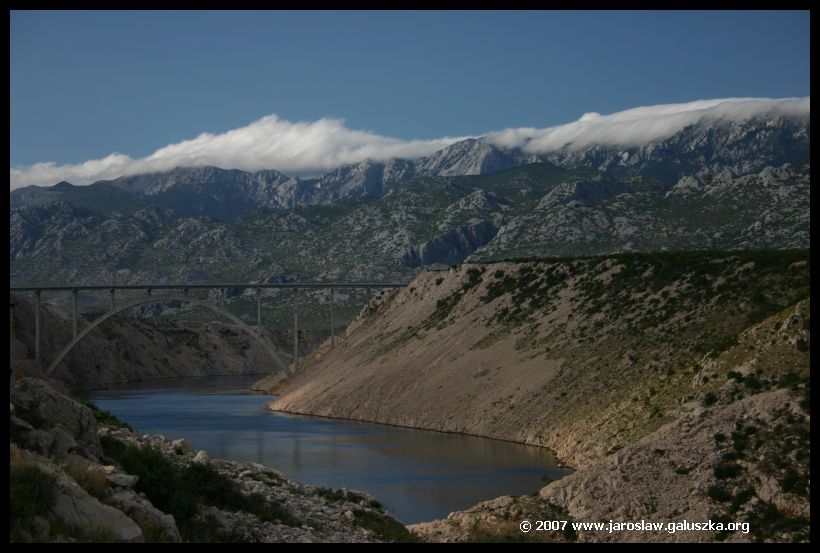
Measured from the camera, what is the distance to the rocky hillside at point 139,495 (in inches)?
743

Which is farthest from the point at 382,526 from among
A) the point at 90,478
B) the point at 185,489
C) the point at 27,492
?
the point at 27,492

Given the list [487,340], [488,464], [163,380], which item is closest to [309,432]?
[487,340]

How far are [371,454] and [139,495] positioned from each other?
3781cm

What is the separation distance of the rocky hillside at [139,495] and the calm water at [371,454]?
447 inches

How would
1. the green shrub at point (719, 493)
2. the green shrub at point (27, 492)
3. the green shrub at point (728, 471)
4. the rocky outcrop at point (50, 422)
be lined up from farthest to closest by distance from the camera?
1. the green shrub at point (728, 471)
2. the green shrub at point (719, 493)
3. the rocky outcrop at point (50, 422)
4. the green shrub at point (27, 492)

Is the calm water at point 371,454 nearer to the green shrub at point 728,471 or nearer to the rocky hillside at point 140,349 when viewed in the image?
the green shrub at point 728,471

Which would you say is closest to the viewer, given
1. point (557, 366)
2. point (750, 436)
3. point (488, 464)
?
point (750, 436)

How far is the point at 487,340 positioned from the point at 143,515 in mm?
58777

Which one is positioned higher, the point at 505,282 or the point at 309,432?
the point at 505,282

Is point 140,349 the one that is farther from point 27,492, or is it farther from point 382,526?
point 27,492

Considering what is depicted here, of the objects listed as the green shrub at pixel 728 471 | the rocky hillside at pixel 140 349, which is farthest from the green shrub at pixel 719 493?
the rocky hillside at pixel 140 349

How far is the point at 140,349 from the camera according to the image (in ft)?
494

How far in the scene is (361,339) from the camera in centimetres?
9744

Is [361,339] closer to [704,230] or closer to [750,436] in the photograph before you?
[750,436]
